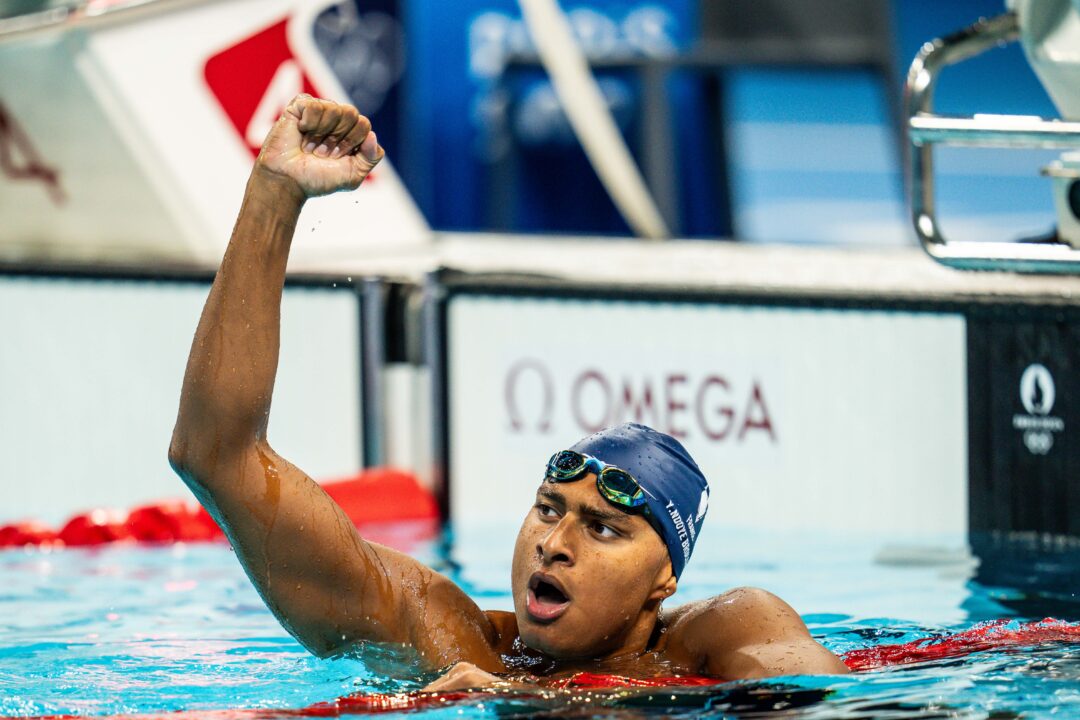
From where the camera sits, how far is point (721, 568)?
4883 millimetres

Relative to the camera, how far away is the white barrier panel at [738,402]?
5.01 metres

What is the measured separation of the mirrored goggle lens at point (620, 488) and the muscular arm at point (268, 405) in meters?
0.42

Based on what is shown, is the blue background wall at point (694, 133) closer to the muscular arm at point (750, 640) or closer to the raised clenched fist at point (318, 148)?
the muscular arm at point (750, 640)

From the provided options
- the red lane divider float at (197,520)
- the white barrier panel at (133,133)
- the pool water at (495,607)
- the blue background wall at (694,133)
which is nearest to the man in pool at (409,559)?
the pool water at (495,607)

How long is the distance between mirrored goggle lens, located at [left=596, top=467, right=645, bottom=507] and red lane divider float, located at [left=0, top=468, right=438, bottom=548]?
8.10 feet

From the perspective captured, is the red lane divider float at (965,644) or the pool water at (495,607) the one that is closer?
the pool water at (495,607)

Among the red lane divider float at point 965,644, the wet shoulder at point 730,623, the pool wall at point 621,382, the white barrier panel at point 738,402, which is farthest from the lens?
the white barrier panel at point 738,402

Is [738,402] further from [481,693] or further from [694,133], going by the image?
[694,133]

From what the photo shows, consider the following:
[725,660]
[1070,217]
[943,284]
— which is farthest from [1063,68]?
[725,660]

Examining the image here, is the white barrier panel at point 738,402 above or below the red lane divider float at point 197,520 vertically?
above

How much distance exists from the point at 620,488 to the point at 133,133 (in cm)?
364

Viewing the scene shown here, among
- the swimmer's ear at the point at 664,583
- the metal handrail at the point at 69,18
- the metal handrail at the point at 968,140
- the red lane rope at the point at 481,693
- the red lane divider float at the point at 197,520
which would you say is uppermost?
the metal handrail at the point at 69,18

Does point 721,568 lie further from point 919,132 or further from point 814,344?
point 919,132

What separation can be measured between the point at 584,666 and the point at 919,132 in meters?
1.92
